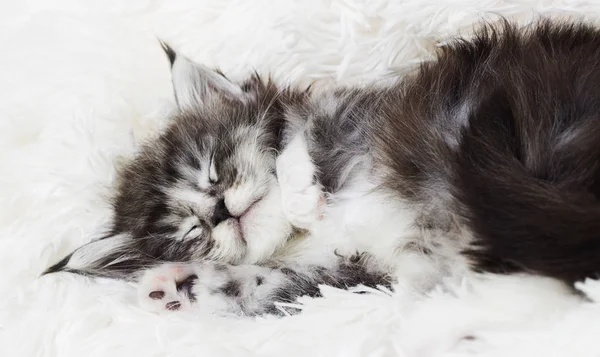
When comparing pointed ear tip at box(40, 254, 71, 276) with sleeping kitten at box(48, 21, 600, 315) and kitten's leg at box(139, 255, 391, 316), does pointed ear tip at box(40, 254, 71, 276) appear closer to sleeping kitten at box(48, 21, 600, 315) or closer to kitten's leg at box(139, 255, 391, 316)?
sleeping kitten at box(48, 21, 600, 315)

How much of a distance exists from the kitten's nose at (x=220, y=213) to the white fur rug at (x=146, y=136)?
0.21 metres

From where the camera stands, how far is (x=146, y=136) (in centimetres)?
147

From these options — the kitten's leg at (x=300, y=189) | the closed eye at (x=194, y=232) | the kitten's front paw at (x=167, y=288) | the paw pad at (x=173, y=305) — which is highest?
the kitten's leg at (x=300, y=189)

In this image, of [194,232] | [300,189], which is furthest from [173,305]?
[300,189]

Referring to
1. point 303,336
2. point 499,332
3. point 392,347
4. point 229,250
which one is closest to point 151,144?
point 229,250

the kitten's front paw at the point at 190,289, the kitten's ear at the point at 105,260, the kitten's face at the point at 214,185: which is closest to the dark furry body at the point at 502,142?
the kitten's face at the point at 214,185

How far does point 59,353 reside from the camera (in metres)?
1.09

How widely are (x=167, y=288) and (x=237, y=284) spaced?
0.13 m

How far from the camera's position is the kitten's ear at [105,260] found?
1.21 meters

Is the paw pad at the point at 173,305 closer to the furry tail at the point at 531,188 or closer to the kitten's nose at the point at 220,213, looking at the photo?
the kitten's nose at the point at 220,213

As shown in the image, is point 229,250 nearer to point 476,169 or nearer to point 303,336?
point 303,336

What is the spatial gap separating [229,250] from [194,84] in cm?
41

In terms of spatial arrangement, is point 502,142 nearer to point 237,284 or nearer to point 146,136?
point 237,284

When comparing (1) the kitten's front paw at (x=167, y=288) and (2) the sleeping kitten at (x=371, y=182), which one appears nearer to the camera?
(2) the sleeping kitten at (x=371, y=182)
